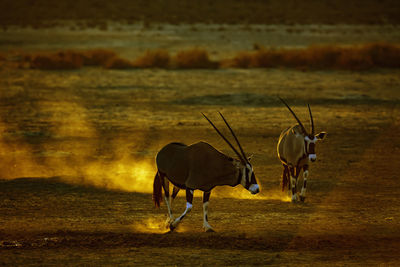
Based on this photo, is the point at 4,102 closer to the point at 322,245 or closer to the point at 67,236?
the point at 67,236

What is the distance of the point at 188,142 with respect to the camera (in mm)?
18359

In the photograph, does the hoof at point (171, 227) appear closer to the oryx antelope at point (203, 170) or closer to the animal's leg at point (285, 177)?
the oryx antelope at point (203, 170)

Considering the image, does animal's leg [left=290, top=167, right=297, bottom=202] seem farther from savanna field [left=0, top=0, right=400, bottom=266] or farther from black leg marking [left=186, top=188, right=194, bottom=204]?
black leg marking [left=186, top=188, right=194, bottom=204]

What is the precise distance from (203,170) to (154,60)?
83.6 ft

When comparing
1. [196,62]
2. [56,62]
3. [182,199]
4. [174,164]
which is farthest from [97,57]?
[174,164]

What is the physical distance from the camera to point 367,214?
37.9 ft

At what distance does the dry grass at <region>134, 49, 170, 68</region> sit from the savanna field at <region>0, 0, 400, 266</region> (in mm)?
61

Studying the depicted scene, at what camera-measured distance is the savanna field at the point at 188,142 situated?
388 inches

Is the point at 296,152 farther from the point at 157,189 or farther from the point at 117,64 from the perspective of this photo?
the point at 117,64

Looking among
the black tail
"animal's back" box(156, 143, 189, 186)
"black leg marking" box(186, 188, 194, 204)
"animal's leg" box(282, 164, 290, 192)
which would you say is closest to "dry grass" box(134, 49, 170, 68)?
"animal's leg" box(282, 164, 290, 192)

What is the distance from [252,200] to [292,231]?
2258 mm

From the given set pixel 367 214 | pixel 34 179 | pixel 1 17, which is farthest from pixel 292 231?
pixel 1 17

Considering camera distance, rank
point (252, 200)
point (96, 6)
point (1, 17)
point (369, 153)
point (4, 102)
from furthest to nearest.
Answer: point (96, 6) → point (1, 17) → point (4, 102) → point (369, 153) → point (252, 200)

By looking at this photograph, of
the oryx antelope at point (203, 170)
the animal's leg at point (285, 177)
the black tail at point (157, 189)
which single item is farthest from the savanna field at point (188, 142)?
the oryx antelope at point (203, 170)
